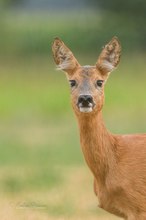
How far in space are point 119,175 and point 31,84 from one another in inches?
1027

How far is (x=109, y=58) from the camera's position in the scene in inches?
532

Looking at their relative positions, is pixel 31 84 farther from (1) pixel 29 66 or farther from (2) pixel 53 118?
(2) pixel 53 118

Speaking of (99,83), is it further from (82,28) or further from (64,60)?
(82,28)

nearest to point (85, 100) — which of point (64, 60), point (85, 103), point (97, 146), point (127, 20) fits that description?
point (85, 103)

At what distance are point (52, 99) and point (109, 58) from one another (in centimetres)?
2174

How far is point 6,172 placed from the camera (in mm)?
20375

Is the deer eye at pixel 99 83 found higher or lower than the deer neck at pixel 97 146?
higher

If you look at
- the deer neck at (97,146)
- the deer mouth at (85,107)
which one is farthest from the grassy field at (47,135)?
the deer mouth at (85,107)

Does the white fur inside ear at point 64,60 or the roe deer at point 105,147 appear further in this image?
the white fur inside ear at point 64,60

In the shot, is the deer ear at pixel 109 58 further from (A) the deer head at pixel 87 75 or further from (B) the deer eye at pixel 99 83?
(B) the deer eye at pixel 99 83

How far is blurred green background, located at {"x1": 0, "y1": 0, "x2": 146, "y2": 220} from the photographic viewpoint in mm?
17844

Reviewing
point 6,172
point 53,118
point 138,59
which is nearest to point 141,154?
point 6,172

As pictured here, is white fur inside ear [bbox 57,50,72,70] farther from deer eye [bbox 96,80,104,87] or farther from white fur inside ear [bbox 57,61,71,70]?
deer eye [bbox 96,80,104,87]

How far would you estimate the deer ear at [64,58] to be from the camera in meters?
13.4
